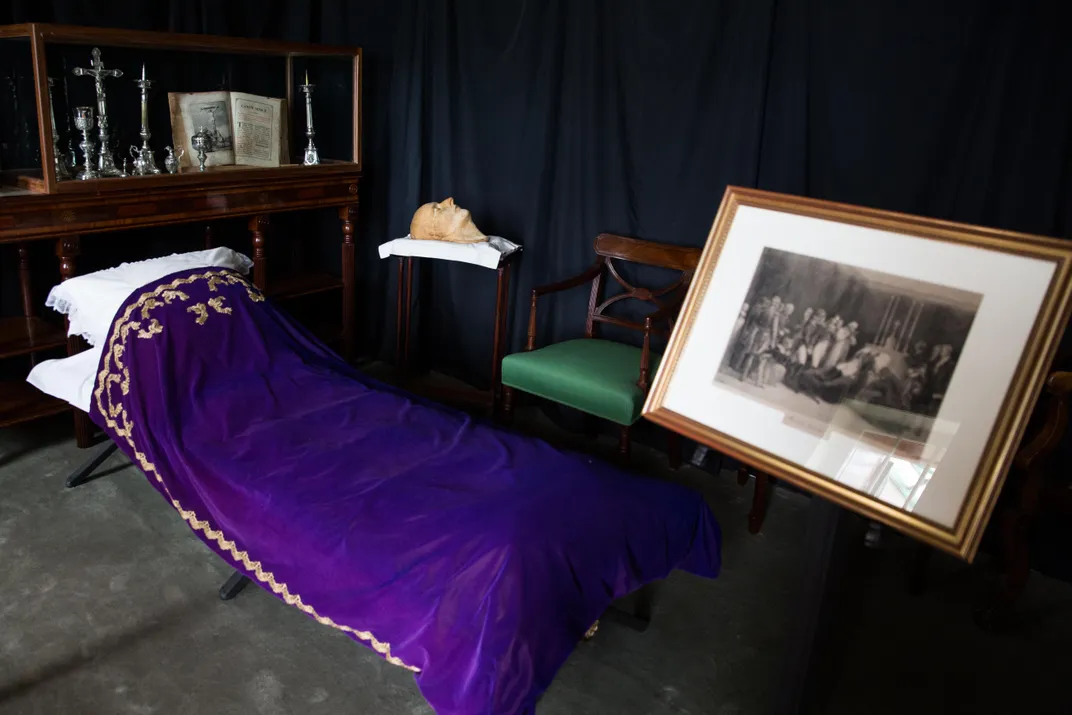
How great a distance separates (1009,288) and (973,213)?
1.85m

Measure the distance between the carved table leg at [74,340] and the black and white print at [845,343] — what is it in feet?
8.09

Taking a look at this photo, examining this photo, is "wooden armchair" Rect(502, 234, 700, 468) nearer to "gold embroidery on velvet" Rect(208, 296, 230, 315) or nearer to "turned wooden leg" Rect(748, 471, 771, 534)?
"turned wooden leg" Rect(748, 471, 771, 534)

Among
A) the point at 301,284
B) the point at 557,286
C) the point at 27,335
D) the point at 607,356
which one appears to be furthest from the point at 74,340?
the point at 607,356

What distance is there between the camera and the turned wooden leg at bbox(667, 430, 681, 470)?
3.19 meters

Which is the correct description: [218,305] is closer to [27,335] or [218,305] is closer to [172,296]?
[172,296]

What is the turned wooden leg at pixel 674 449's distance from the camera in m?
3.19

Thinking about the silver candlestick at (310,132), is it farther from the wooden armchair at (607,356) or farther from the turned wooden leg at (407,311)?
the wooden armchair at (607,356)

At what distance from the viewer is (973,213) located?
258 centimetres

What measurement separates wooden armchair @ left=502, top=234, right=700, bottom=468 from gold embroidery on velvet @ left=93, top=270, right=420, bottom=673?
1040 mm

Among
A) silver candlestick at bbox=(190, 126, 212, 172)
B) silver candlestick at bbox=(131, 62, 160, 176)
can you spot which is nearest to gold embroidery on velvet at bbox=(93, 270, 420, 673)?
silver candlestick at bbox=(131, 62, 160, 176)

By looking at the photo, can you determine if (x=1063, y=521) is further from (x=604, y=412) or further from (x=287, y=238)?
(x=287, y=238)

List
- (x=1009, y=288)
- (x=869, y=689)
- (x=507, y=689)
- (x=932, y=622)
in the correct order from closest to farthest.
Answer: (x=1009, y=288)
(x=507, y=689)
(x=869, y=689)
(x=932, y=622)

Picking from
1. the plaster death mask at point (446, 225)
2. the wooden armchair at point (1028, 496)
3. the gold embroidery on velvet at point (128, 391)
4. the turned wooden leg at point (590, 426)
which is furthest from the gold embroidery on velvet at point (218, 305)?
the wooden armchair at point (1028, 496)

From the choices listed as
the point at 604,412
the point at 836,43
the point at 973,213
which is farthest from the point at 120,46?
the point at 973,213
